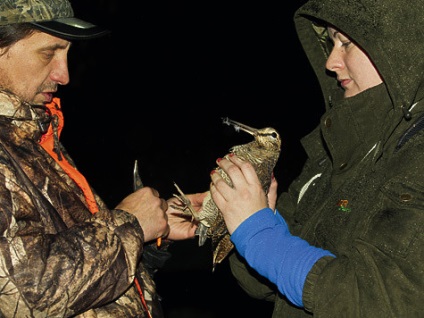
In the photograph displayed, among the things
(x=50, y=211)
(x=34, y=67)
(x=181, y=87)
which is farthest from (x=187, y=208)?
(x=181, y=87)

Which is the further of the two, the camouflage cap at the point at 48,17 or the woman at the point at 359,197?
the camouflage cap at the point at 48,17

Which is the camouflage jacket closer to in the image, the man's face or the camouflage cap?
the man's face

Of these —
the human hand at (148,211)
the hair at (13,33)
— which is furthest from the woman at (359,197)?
the hair at (13,33)

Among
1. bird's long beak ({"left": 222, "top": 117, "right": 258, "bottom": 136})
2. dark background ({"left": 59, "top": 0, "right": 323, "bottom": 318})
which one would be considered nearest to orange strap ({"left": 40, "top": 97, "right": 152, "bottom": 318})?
bird's long beak ({"left": 222, "top": 117, "right": 258, "bottom": 136})

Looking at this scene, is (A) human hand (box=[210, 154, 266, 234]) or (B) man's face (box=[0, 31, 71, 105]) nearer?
(B) man's face (box=[0, 31, 71, 105])

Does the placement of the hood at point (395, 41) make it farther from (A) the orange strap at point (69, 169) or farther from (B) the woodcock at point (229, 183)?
(A) the orange strap at point (69, 169)

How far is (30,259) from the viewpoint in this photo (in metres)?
2.23

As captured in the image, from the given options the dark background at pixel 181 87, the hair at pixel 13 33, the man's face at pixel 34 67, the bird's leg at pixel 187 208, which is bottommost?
the dark background at pixel 181 87

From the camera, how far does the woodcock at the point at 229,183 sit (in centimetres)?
294

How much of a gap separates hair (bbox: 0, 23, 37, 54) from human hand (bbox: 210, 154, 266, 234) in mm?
1022

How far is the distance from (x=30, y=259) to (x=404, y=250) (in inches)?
53.3

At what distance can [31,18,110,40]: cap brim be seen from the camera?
2.60 metres

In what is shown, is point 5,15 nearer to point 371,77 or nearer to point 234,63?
point 371,77

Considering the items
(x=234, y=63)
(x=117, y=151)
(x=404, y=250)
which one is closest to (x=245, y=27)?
(x=234, y=63)
